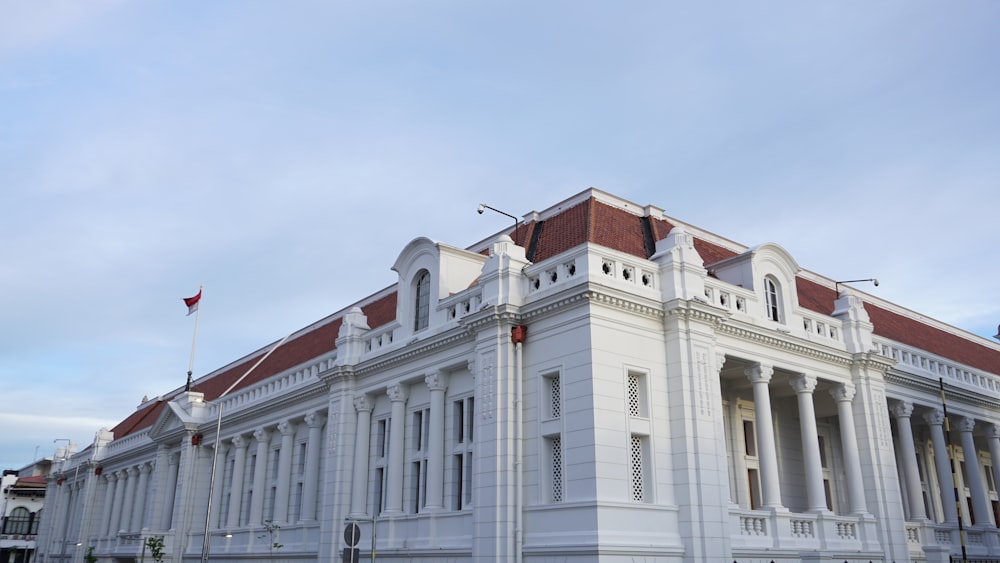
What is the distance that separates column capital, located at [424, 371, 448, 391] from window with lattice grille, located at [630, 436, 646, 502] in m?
8.24

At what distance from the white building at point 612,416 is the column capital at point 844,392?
0.36 feet

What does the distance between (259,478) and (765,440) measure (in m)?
26.8

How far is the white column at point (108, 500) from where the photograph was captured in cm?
6188

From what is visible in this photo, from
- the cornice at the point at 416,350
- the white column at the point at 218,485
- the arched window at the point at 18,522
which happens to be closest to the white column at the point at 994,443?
the cornice at the point at 416,350

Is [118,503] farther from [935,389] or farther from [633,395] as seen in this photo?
[935,389]

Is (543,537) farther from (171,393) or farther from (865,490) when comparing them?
(171,393)

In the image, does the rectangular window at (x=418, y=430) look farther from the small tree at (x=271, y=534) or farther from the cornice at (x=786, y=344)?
the cornice at (x=786, y=344)

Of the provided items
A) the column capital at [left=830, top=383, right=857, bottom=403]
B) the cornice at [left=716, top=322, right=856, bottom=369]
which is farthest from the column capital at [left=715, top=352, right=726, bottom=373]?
the column capital at [left=830, top=383, right=857, bottom=403]

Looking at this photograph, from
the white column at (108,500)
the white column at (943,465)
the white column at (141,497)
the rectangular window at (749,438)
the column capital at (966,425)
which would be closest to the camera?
the rectangular window at (749,438)

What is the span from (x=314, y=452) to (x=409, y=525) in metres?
9.71

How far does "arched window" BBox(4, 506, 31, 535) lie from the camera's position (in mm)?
89812

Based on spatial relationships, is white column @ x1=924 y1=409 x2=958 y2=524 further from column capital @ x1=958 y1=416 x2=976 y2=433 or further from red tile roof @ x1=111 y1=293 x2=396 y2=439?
red tile roof @ x1=111 y1=293 x2=396 y2=439

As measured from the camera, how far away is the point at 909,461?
35.0 meters

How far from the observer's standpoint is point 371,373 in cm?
3475
